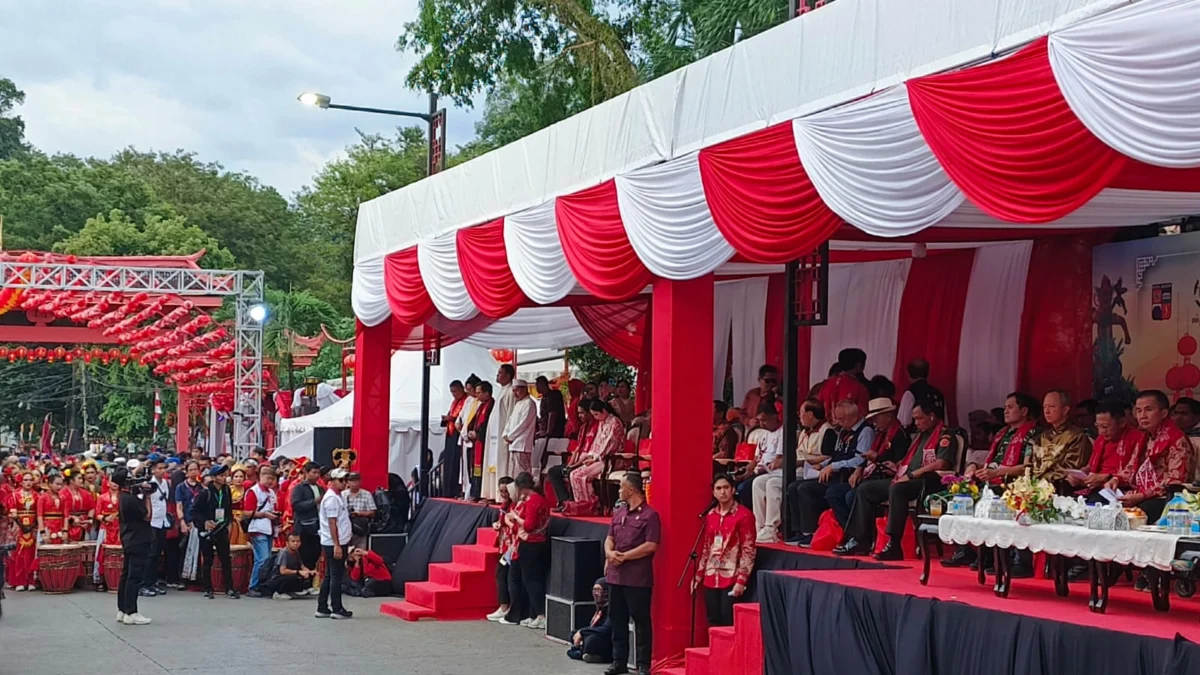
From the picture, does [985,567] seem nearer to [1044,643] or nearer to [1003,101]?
[1044,643]

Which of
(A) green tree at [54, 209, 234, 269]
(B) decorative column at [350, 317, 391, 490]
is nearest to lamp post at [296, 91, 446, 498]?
(B) decorative column at [350, 317, 391, 490]

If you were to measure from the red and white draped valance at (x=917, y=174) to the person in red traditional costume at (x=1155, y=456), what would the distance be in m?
1.40

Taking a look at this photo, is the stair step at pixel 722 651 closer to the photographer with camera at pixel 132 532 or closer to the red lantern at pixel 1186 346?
the red lantern at pixel 1186 346

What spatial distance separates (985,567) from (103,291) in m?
23.8

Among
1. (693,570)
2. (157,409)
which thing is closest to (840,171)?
(693,570)

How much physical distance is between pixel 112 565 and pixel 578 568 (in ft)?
26.2

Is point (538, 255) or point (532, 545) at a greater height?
point (538, 255)

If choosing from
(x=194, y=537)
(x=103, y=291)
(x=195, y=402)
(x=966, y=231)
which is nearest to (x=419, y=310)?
(x=194, y=537)

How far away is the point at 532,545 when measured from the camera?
48.6 ft

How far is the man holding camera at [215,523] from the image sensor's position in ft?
59.4

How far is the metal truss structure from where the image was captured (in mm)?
27766

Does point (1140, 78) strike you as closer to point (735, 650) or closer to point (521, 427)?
point (735, 650)

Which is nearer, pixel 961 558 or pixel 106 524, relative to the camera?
pixel 961 558

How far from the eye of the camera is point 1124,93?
6922 millimetres
